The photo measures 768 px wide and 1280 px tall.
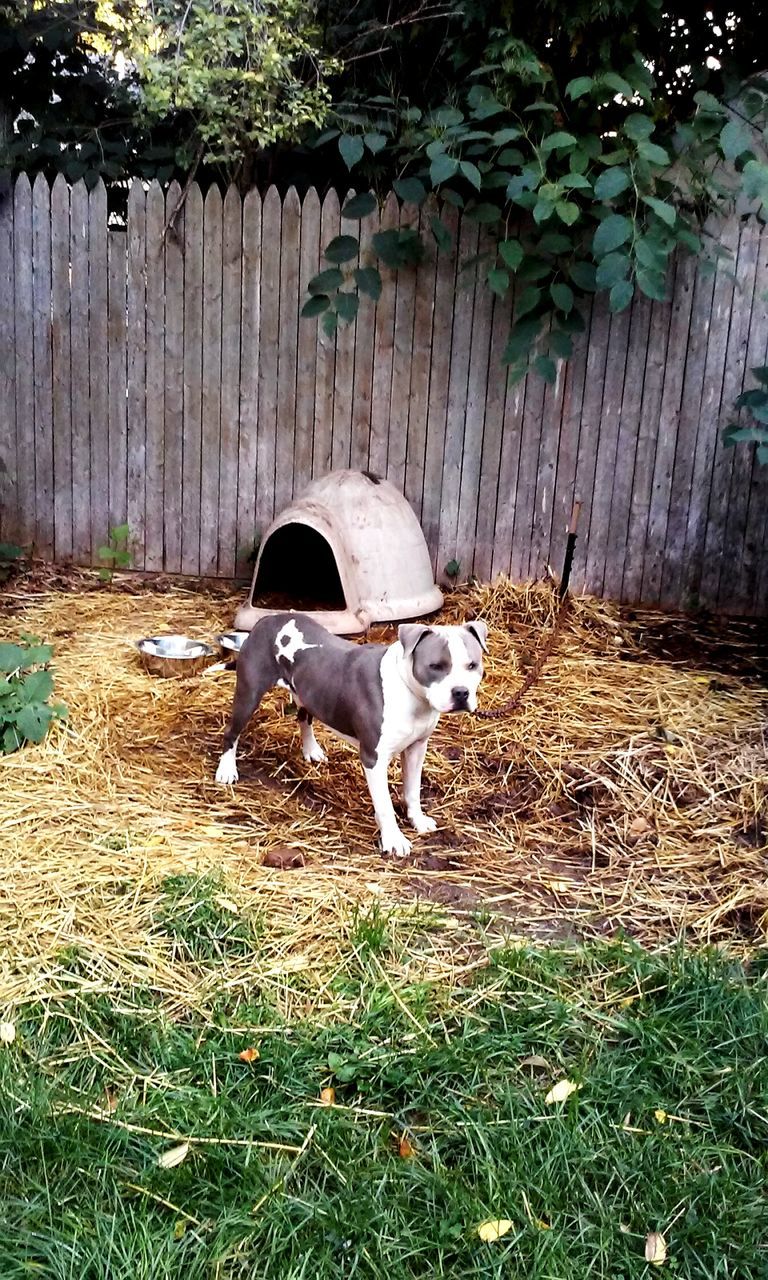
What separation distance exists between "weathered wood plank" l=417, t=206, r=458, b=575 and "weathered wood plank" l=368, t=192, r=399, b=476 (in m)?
0.23

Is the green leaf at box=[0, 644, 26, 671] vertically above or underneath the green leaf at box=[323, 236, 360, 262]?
underneath

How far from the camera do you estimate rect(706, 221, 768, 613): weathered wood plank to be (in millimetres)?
5766

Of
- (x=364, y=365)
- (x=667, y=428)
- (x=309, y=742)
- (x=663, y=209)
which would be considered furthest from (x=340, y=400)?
(x=309, y=742)

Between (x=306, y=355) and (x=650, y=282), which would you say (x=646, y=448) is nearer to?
(x=650, y=282)

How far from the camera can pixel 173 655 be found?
196 inches

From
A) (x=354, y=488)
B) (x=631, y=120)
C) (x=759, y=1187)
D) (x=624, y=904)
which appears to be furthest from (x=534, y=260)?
(x=759, y=1187)

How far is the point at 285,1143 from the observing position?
2195 millimetres

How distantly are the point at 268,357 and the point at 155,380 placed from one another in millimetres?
701

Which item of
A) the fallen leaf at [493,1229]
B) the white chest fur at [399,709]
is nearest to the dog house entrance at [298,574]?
the white chest fur at [399,709]

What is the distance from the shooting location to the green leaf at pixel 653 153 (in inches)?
192

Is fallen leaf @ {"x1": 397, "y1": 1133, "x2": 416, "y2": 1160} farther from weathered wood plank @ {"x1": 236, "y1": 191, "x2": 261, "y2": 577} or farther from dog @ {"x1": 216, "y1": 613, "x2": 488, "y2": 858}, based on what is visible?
weathered wood plank @ {"x1": 236, "y1": 191, "x2": 261, "y2": 577}

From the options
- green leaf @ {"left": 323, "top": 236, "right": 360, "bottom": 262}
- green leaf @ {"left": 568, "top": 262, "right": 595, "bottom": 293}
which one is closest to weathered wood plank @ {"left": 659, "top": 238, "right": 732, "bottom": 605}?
green leaf @ {"left": 568, "top": 262, "right": 595, "bottom": 293}

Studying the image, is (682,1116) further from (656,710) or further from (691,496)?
(691,496)

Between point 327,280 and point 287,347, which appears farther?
point 287,347
